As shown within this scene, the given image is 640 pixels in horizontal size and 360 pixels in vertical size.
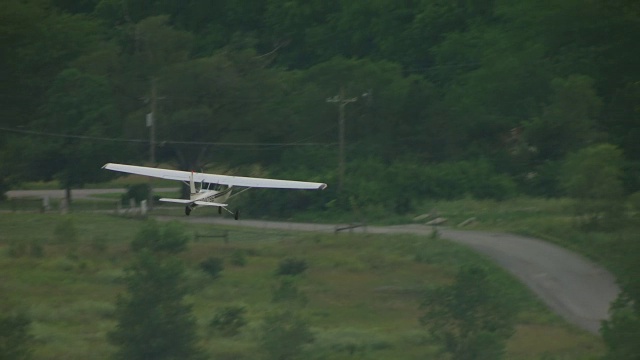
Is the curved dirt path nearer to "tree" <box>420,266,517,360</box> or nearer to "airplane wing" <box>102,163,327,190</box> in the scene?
"tree" <box>420,266,517,360</box>

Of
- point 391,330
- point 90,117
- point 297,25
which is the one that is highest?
point 297,25

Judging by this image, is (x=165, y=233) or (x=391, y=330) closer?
(x=391, y=330)

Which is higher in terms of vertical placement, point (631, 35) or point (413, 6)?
point (413, 6)

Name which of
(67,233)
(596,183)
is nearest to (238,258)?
(67,233)

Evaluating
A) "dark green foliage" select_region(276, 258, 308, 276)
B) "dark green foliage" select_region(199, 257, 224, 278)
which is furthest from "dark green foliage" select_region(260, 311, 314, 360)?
"dark green foliage" select_region(199, 257, 224, 278)

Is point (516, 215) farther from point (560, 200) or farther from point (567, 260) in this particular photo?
point (567, 260)

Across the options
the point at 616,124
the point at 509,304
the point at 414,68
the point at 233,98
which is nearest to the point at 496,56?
the point at 414,68
